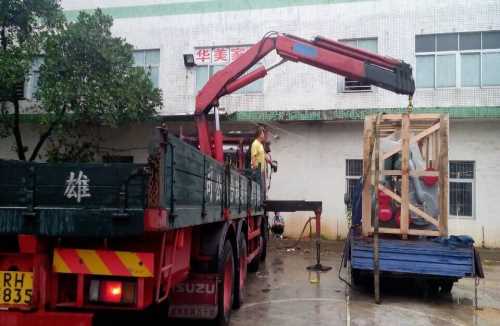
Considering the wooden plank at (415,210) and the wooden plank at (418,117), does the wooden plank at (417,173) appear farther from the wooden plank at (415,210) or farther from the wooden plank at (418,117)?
the wooden plank at (418,117)

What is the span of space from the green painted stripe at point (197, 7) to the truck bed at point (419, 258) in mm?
9996

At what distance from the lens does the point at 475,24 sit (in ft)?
44.8

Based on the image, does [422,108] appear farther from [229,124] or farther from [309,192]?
[229,124]

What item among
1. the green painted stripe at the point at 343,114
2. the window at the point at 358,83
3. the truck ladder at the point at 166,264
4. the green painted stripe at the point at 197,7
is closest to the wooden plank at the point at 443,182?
the truck ladder at the point at 166,264

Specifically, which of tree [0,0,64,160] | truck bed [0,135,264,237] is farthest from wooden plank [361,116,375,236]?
tree [0,0,64,160]

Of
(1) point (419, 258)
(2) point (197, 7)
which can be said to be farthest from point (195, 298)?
(2) point (197, 7)

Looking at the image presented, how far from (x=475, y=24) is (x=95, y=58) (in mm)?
10760

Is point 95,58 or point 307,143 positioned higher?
point 95,58

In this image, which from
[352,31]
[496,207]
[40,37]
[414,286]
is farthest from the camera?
[352,31]

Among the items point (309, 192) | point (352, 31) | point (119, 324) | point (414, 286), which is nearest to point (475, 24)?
point (352, 31)

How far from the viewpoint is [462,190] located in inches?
537

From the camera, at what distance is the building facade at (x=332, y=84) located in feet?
44.4

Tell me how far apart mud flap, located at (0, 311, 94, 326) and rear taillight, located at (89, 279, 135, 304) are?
0.17m

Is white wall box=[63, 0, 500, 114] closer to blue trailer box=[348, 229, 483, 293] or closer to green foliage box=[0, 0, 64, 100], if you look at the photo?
green foliage box=[0, 0, 64, 100]
